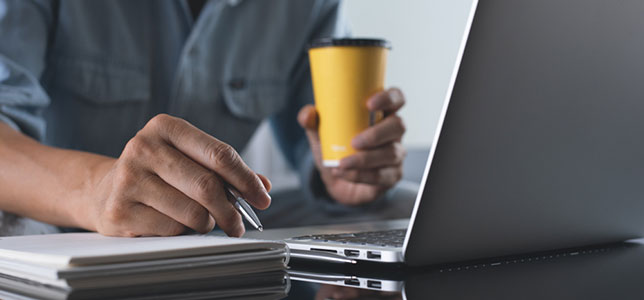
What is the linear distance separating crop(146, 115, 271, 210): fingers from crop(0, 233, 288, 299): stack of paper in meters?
0.09

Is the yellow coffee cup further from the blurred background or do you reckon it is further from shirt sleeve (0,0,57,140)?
the blurred background

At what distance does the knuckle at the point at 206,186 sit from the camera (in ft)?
1.75

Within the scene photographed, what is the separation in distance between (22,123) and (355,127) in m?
0.60

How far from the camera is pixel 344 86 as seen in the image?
0.87 meters

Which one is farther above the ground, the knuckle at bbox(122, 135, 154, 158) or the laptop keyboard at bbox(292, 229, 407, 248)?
the knuckle at bbox(122, 135, 154, 158)

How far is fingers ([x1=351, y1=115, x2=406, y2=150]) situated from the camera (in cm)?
92

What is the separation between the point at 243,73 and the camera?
5.10 ft

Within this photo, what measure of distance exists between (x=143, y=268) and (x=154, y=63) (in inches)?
44.5

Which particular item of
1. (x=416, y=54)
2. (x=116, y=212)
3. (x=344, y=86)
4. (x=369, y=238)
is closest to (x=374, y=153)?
(x=344, y=86)

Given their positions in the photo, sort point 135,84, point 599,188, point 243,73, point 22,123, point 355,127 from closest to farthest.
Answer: point 599,188 → point 355,127 → point 22,123 → point 135,84 → point 243,73

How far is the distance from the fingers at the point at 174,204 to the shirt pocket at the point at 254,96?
3.09 feet

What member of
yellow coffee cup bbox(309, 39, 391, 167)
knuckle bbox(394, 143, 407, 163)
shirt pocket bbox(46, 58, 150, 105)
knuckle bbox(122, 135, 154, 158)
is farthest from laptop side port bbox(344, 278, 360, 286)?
shirt pocket bbox(46, 58, 150, 105)

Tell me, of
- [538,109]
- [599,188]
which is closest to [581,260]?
[599,188]

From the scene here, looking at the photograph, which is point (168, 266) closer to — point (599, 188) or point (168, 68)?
point (599, 188)
